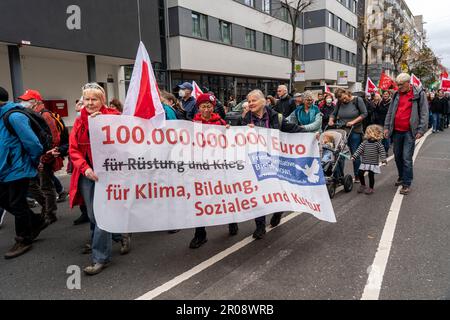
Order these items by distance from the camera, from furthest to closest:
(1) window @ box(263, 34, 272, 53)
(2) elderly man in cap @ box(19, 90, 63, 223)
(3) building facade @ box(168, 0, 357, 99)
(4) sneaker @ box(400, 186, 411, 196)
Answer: (1) window @ box(263, 34, 272, 53) < (3) building facade @ box(168, 0, 357, 99) < (4) sneaker @ box(400, 186, 411, 196) < (2) elderly man in cap @ box(19, 90, 63, 223)

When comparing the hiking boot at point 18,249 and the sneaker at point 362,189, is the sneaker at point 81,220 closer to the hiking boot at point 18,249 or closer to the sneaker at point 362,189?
the hiking boot at point 18,249

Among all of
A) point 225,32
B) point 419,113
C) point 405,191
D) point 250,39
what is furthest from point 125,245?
point 250,39

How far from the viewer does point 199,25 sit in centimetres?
2448

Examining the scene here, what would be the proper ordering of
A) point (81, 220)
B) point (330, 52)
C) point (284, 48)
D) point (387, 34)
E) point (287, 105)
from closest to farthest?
point (81, 220), point (287, 105), point (284, 48), point (330, 52), point (387, 34)

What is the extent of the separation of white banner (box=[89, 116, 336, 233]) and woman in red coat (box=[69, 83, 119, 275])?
0.20 metres

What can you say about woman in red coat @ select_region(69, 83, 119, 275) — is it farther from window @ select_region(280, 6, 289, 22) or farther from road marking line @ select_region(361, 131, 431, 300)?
window @ select_region(280, 6, 289, 22)

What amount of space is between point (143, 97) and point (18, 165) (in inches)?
64.2

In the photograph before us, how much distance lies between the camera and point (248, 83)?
102 feet

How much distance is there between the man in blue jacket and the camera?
4.09 metres

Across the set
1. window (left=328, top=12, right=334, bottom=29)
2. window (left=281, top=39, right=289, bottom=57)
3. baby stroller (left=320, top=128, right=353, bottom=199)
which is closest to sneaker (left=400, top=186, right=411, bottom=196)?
baby stroller (left=320, top=128, right=353, bottom=199)

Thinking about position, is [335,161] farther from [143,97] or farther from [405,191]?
[143,97]

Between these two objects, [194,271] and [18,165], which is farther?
[18,165]
